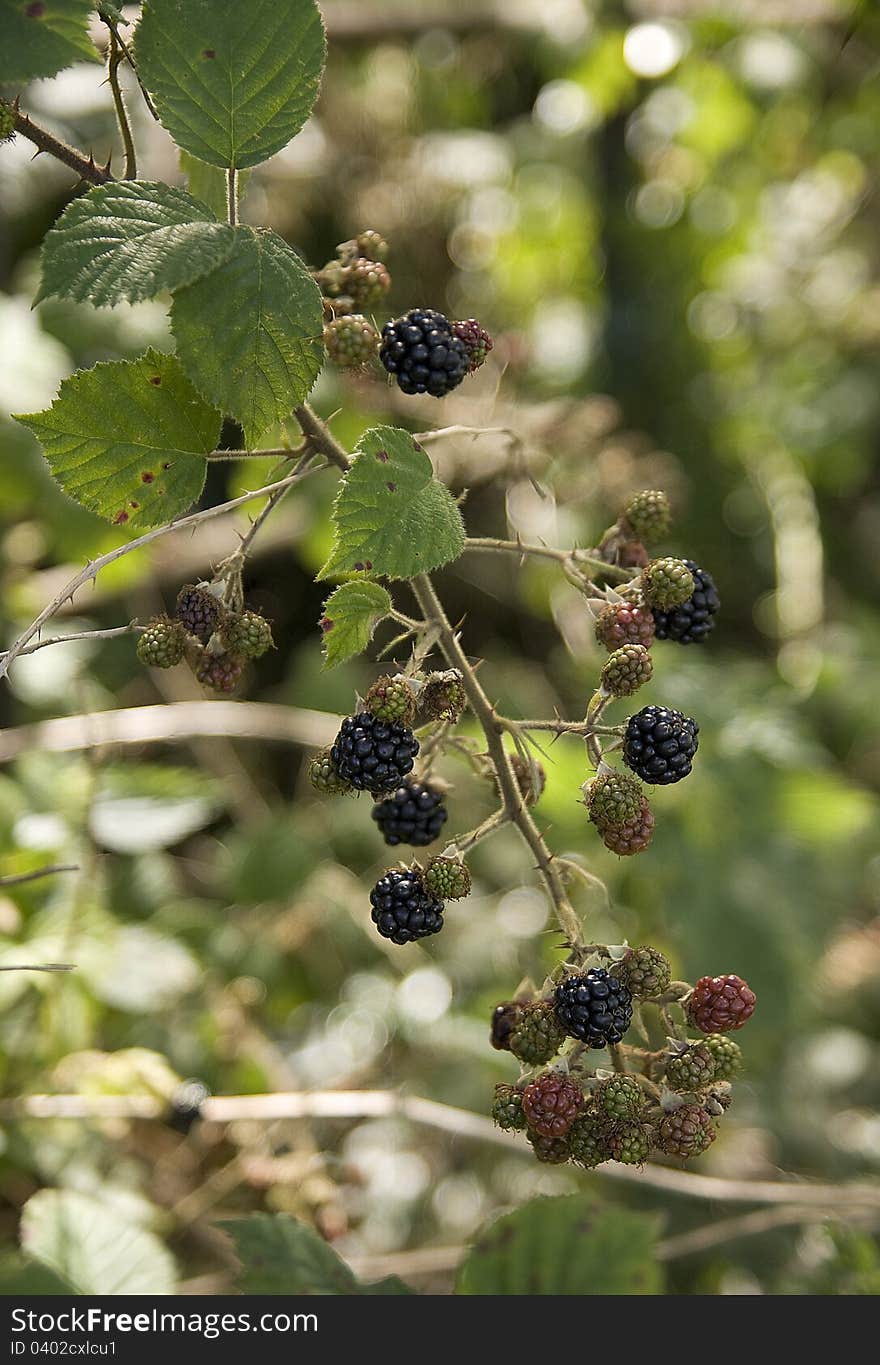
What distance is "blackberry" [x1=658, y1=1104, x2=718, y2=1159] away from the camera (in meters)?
1.32

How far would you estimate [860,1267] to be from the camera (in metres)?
2.32

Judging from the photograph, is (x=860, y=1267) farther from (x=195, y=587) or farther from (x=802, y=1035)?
(x=195, y=587)

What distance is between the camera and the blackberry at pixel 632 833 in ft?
4.41

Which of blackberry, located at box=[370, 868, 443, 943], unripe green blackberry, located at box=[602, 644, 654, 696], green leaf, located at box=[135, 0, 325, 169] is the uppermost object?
green leaf, located at box=[135, 0, 325, 169]

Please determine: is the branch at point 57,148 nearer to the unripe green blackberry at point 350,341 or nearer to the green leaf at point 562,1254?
the unripe green blackberry at point 350,341

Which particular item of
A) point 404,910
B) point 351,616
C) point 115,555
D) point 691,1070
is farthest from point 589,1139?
point 115,555

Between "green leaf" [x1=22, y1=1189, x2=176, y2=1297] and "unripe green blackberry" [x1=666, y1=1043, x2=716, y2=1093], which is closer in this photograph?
"unripe green blackberry" [x1=666, y1=1043, x2=716, y2=1093]

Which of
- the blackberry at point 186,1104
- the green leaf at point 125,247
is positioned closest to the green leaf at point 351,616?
the green leaf at point 125,247

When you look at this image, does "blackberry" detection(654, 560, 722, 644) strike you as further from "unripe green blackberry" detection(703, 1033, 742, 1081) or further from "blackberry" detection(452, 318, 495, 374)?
"unripe green blackberry" detection(703, 1033, 742, 1081)

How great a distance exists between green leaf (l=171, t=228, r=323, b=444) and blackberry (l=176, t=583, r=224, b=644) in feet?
0.76

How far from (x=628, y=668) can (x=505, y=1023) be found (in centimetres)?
53

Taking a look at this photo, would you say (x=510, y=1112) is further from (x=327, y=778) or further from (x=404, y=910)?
(x=327, y=778)

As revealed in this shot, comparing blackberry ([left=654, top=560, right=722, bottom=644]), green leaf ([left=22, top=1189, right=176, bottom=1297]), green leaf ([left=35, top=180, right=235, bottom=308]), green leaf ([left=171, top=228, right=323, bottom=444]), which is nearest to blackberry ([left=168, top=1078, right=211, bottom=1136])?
green leaf ([left=22, top=1189, right=176, bottom=1297])

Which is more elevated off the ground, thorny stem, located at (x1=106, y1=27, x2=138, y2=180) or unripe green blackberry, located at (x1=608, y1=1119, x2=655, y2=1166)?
thorny stem, located at (x1=106, y1=27, x2=138, y2=180)
